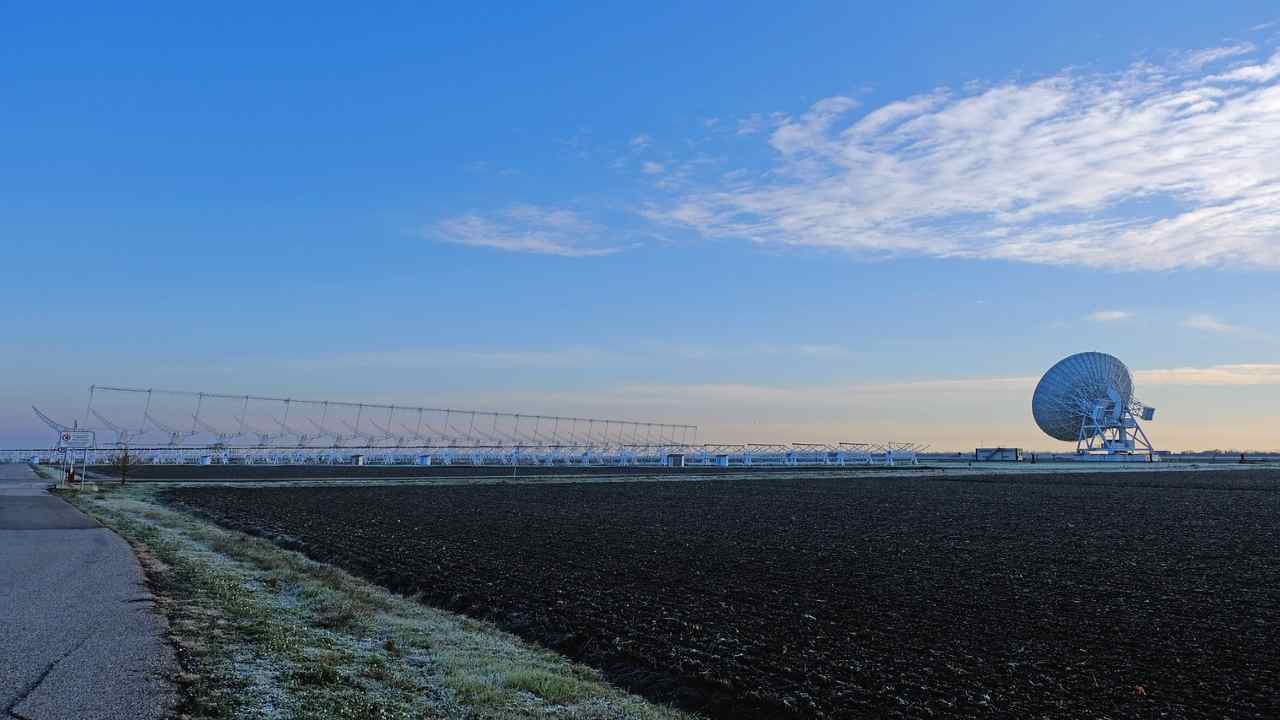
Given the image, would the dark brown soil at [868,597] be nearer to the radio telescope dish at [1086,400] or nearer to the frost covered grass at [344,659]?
the frost covered grass at [344,659]

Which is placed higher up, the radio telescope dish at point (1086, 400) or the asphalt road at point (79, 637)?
the radio telescope dish at point (1086, 400)

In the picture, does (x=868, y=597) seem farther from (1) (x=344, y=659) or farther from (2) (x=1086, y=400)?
(2) (x=1086, y=400)

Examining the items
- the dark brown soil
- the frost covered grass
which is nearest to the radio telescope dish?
the dark brown soil

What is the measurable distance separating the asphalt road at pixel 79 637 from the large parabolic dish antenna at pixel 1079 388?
10721cm

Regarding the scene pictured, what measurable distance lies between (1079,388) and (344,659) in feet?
369

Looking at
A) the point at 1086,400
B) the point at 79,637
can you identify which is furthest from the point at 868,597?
the point at 1086,400

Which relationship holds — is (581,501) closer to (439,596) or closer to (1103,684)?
(439,596)

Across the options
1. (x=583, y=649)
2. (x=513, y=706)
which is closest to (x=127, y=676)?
(x=513, y=706)

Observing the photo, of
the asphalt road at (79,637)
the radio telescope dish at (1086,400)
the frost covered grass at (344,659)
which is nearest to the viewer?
the asphalt road at (79,637)

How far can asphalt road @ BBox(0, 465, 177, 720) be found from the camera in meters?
8.00

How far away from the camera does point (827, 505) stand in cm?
3828

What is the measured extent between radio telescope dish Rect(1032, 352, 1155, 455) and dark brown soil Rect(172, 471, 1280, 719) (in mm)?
79458

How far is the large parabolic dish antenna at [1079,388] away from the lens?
109m

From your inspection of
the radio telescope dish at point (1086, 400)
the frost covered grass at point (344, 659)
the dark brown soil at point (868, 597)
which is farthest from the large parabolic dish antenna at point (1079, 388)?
the frost covered grass at point (344, 659)
